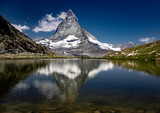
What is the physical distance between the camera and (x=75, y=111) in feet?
46.4

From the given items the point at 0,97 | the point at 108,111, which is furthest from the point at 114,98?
the point at 0,97

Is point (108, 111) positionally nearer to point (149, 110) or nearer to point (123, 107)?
point (123, 107)

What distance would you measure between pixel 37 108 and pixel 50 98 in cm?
370

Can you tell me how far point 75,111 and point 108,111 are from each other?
3379mm

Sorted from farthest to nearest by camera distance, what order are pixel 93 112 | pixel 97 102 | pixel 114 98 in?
1. pixel 114 98
2. pixel 97 102
3. pixel 93 112

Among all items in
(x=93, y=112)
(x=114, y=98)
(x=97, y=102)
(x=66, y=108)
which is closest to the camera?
(x=93, y=112)

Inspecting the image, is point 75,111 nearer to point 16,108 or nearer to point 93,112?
point 93,112

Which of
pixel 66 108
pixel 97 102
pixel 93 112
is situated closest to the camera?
pixel 93 112

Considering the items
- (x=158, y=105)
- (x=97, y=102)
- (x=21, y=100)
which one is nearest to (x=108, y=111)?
(x=97, y=102)

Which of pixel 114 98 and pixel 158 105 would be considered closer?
pixel 158 105

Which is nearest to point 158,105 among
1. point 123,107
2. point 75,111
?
point 123,107

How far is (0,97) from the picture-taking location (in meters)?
19.1

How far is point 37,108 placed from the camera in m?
15.1

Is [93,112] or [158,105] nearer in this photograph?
[93,112]
